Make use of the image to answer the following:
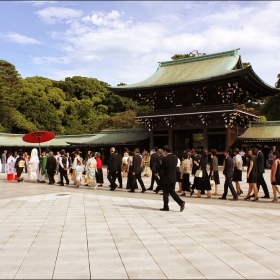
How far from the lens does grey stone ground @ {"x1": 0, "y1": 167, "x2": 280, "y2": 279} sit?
486cm

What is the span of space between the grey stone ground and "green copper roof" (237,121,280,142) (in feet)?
64.6

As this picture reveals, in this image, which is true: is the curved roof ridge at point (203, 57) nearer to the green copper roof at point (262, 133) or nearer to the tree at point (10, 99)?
the green copper roof at point (262, 133)

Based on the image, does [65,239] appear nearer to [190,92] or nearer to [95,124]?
[190,92]


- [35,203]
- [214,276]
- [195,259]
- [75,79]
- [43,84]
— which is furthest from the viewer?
[75,79]

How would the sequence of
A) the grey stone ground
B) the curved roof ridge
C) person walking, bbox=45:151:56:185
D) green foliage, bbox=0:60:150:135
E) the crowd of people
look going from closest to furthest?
the grey stone ground < the crowd of people < person walking, bbox=45:151:56:185 < the curved roof ridge < green foliage, bbox=0:60:150:135

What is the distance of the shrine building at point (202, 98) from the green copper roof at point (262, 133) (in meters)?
0.85

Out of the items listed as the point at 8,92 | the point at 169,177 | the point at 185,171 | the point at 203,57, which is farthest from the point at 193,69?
the point at 8,92

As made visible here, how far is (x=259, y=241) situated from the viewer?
254 inches

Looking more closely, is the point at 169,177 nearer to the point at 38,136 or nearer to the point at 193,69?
the point at 38,136

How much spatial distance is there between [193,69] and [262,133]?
9.81m

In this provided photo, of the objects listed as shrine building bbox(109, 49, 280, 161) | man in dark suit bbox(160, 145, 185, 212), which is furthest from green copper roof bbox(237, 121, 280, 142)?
man in dark suit bbox(160, 145, 185, 212)

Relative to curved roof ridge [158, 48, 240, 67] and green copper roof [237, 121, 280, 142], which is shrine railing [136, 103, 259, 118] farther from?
curved roof ridge [158, 48, 240, 67]

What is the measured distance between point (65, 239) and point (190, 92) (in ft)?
91.7

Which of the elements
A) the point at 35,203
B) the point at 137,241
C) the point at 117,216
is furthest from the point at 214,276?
the point at 35,203
